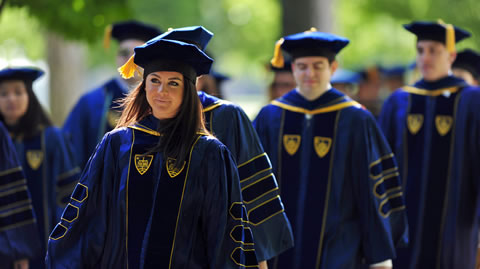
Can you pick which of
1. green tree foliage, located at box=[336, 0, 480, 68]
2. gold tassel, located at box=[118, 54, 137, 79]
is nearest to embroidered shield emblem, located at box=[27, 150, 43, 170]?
gold tassel, located at box=[118, 54, 137, 79]

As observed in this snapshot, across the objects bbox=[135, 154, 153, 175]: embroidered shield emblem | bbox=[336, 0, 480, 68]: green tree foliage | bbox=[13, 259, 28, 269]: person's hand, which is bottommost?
bbox=[13, 259, 28, 269]: person's hand

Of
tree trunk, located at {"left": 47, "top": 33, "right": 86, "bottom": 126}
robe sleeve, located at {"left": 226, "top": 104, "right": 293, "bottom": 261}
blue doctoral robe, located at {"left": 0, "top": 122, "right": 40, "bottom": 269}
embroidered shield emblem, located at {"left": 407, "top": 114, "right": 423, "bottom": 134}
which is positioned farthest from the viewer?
tree trunk, located at {"left": 47, "top": 33, "right": 86, "bottom": 126}

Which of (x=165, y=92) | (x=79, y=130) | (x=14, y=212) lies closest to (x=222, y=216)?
(x=165, y=92)

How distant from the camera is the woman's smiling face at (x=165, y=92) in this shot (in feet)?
12.7

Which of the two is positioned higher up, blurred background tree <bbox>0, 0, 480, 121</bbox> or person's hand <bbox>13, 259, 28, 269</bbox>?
blurred background tree <bbox>0, 0, 480, 121</bbox>

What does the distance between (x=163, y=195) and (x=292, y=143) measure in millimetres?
2210

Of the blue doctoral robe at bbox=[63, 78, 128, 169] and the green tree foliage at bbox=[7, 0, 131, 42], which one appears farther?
the green tree foliage at bbox=[7, 0, 131, 42]

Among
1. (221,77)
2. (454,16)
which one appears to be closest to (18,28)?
(454,16)

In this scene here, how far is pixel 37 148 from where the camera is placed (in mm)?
6918

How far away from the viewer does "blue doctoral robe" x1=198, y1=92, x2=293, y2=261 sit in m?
4.74

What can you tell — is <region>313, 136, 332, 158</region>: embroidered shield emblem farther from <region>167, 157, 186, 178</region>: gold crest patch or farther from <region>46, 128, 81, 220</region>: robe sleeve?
<region>46, 128, 81, 220</region>: robe sleeve

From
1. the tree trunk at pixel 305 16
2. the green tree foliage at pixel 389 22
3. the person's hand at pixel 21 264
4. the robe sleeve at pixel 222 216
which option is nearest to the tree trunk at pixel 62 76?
the green tree foliage at pixel 389 22

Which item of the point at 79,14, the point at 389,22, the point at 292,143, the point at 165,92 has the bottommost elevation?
the point at 292,143

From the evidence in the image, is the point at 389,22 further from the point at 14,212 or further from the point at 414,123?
the point at 14,212
